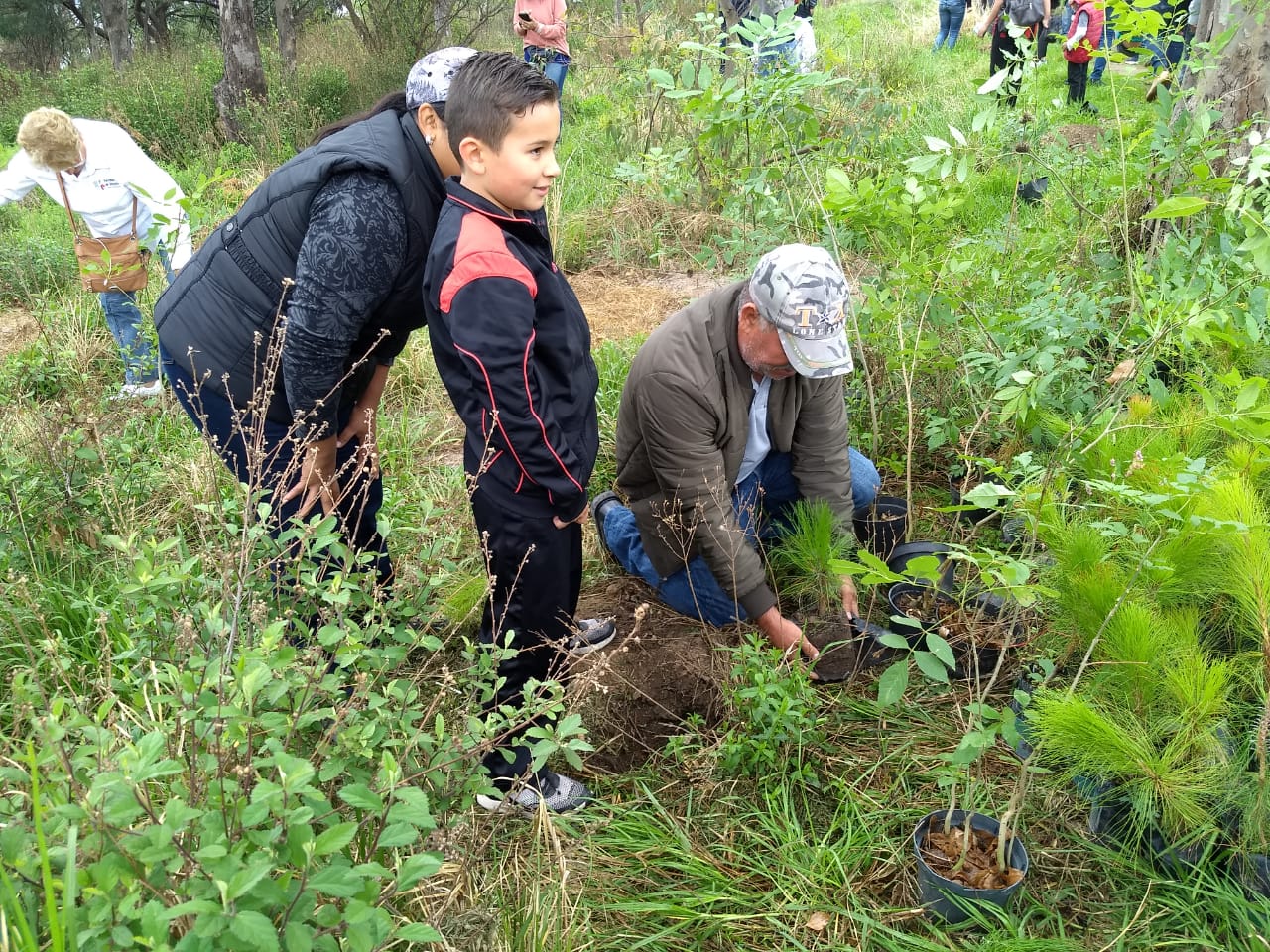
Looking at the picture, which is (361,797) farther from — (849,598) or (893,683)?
(849,598)

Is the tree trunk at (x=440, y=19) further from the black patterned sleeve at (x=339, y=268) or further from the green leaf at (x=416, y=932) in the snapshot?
the green leaf at (x=416, y=932)

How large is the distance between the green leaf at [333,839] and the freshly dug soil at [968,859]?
1.37m

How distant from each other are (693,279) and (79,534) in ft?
12.6

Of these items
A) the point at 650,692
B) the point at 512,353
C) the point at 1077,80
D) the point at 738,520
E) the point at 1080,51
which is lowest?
the point at 650,692

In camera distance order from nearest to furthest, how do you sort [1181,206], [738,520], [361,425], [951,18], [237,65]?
[1181,206]
[361,425]
[738,520]
[237,65]
[951,18]

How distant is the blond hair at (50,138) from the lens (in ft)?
14.0

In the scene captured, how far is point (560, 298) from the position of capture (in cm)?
210

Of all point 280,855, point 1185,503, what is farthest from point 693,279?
point 280,855

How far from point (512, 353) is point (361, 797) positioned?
98 cm

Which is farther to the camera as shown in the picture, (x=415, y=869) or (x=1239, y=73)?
(x=1239, y=73)

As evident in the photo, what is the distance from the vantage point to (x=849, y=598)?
9.19ft

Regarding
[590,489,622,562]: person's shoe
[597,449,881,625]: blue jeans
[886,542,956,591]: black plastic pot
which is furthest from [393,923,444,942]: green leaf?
[590,489,622,562]: person's shoe

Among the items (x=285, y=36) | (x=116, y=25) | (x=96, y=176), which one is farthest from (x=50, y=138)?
(x=116, y=25)

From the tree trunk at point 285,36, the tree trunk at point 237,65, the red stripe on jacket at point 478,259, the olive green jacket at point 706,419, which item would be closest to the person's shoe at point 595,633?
the olive green jacket at point 706,419
